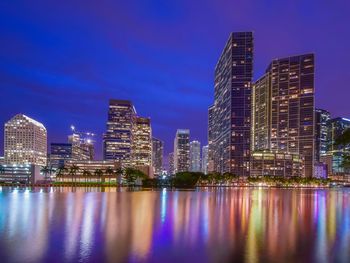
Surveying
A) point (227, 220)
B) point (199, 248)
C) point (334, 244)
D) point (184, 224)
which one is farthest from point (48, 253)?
point (227, 220)

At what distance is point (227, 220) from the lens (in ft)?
130

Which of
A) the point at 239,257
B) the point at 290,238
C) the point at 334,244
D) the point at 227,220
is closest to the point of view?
the point at 239,257

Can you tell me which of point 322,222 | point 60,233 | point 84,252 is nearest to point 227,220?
point 322,222

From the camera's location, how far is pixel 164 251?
23.4 meters

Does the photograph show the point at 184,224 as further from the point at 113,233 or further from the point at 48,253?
the point at 48,253

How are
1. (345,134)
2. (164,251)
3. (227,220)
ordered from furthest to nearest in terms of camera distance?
(345,134), (227,220), (164,251)

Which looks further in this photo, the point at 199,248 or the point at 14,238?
the point at 14,238

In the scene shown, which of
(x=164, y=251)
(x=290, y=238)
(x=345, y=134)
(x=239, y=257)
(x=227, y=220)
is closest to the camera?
(x=239, y=257)

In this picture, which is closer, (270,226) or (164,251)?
(164,251)

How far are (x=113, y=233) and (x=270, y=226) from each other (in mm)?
13998

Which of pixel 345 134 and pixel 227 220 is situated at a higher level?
pixel 345 134

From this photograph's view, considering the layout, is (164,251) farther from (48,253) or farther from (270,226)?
(270,226)

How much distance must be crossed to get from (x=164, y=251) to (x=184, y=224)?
1330cm

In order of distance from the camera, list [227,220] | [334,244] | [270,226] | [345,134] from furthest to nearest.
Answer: [345,134] → [227,220] → [270,226] → [334,244]
